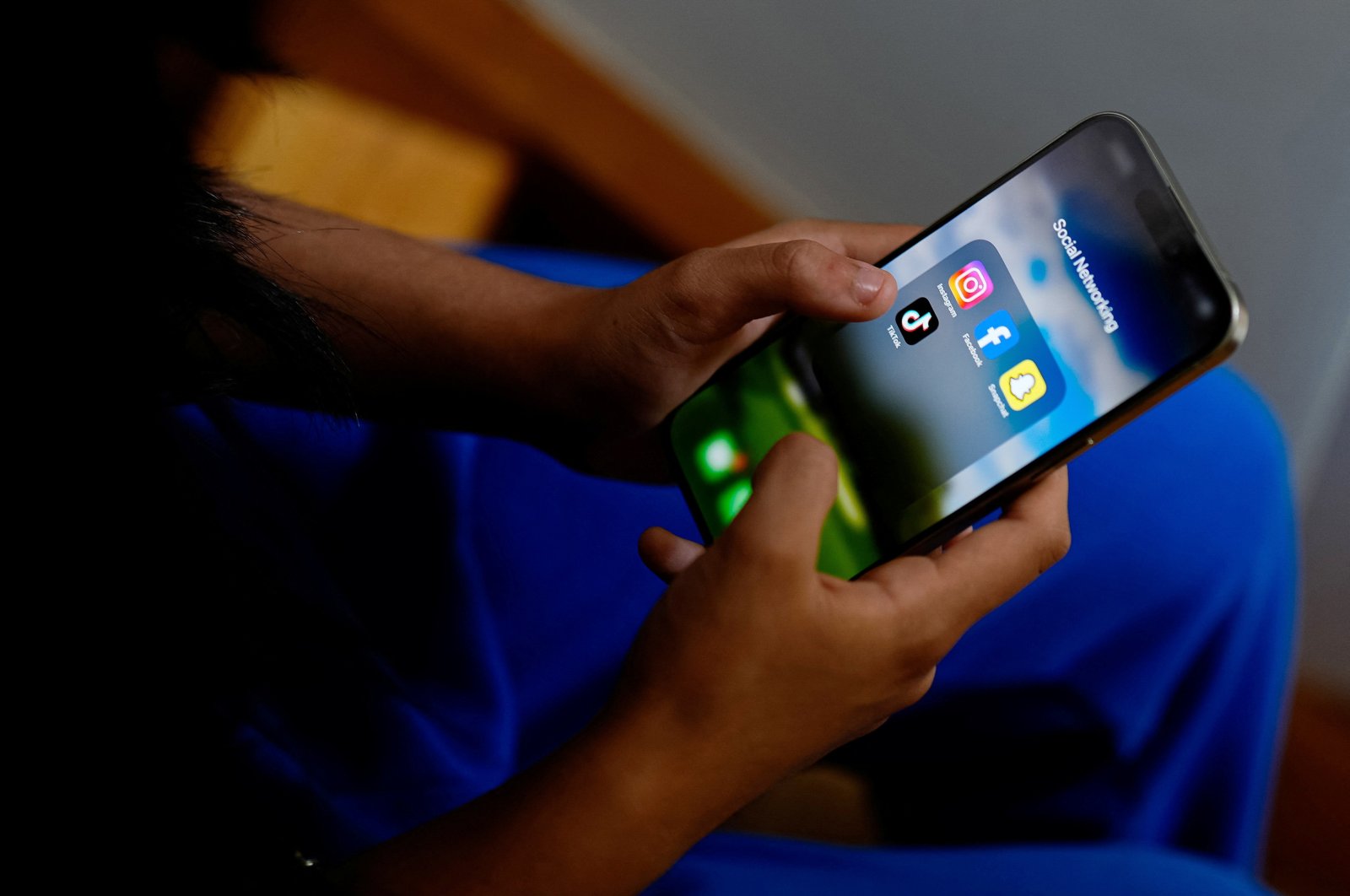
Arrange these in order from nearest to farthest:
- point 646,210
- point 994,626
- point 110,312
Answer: point 110,312
point 994,626
point 646,210

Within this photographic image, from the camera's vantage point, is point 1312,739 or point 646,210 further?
point 646,210

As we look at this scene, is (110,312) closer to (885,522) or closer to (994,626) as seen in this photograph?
(885,522)

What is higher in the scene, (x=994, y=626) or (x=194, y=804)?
(x=194, y=804)

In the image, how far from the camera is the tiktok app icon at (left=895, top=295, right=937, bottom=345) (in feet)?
1.34

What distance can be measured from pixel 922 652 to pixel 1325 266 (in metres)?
0.54

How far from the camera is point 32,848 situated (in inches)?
10.6

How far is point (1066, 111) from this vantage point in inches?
27.2

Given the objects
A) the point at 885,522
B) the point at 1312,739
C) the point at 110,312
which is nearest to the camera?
the point at 110,312

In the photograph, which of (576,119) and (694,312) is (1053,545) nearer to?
(694,312)

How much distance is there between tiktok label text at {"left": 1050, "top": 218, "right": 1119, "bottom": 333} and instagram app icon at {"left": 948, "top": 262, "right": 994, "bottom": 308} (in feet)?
Result: 0.11

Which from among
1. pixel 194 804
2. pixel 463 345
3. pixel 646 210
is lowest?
pixel 194 804

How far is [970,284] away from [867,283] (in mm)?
63

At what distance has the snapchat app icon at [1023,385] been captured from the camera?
0.38 metres

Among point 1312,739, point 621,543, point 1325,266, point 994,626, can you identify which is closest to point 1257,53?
point 1325,266
